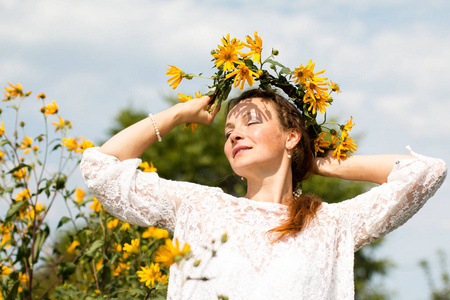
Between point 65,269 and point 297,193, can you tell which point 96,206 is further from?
point 297,193

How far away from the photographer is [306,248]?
1.92m

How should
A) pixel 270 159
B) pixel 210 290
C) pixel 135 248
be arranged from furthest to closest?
pixel 135 248, pixel 270 159, pixel 210 290

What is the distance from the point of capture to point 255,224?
6.48 feet

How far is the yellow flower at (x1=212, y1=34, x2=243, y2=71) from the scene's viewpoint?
208 cm

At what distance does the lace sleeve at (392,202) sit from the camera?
2.09 metres

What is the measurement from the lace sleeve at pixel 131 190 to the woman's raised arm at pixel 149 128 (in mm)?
54

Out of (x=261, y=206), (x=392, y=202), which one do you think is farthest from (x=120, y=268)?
(x=392, y=202)

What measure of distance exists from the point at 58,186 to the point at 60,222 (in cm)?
20

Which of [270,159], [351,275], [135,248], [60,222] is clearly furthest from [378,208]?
[60,222]

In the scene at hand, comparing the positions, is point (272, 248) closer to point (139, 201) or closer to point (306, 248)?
point (306, 248)

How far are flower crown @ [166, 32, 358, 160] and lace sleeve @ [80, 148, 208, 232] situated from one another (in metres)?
0.39

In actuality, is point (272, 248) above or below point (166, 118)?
below

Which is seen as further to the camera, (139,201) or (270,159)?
(270,159)

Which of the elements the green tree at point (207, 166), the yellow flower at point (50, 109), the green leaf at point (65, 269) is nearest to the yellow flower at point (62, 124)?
the yellow flower at point (50, 109)
